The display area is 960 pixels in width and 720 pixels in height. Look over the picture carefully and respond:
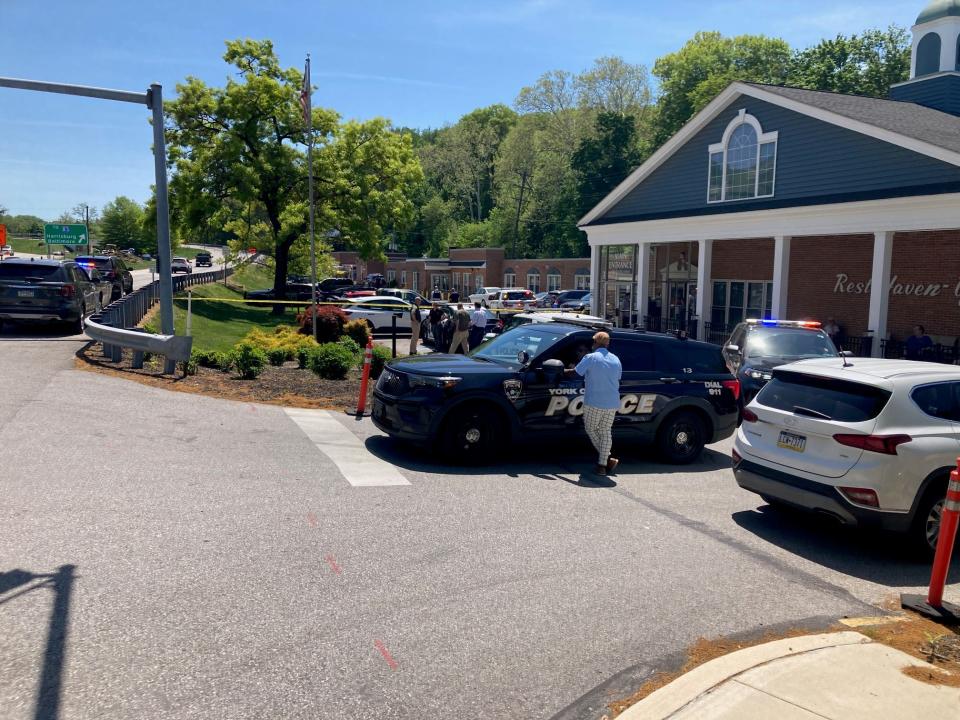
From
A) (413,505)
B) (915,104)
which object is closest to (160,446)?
(413,505)

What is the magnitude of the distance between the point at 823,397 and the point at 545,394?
3411mm

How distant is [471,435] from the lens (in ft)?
31.8

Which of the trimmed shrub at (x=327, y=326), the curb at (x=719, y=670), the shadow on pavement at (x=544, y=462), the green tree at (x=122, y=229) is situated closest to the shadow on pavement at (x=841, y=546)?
the curb at (x=719, y=670)

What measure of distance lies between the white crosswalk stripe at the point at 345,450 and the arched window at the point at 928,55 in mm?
27522

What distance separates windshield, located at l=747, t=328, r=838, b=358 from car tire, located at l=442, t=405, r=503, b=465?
668 cm

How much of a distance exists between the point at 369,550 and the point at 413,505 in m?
1.42

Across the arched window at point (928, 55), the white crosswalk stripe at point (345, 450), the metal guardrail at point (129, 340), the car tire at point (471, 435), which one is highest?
the arched window at point (928, 55)

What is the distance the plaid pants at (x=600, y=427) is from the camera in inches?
377

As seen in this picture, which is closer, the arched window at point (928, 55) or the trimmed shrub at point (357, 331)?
the trimmed shrub at point (357, 331)

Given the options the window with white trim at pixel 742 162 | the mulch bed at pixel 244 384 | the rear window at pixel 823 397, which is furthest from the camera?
the window with white trim at pixel 742 162

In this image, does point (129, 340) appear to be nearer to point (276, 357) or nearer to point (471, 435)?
point (276, 357)

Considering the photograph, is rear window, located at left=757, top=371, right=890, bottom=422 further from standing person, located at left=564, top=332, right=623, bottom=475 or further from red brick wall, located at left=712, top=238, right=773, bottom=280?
red brick wall, located at left=712, top=238, right=773, bottom=280

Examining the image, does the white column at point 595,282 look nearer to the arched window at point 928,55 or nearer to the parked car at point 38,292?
the arched window at point 928,55

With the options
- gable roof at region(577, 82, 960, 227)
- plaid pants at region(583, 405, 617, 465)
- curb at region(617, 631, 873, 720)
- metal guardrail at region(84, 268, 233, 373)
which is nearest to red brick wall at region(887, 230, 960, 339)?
gable roof at region(577, 82, 960, 227)
